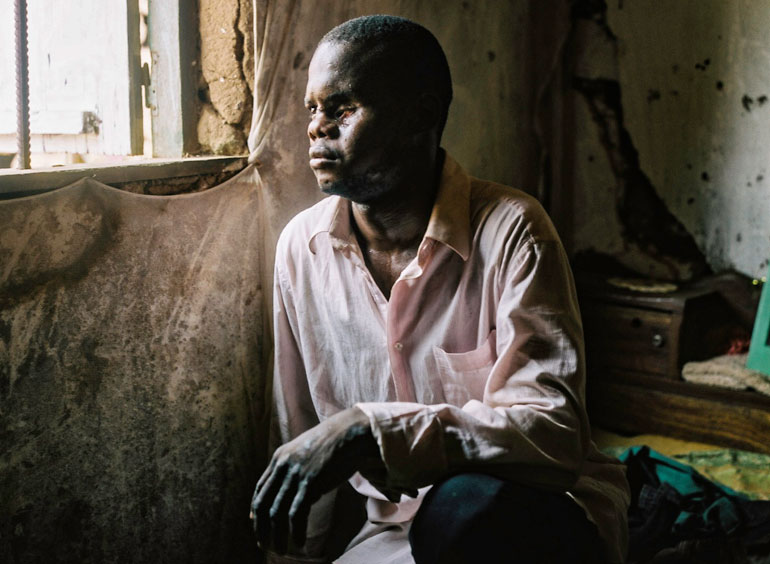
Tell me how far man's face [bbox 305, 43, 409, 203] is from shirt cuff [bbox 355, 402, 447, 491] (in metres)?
0.53

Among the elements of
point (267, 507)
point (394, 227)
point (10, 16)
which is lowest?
point (267, 507)

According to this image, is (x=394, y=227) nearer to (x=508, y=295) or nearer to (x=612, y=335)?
(x=508, y=295)

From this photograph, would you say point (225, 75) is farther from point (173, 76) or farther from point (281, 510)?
point (281, 510)

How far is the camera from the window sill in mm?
1644

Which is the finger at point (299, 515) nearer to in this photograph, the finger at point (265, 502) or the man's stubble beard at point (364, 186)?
the finger at point (265, 502)

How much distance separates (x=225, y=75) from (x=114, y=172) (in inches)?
19.7

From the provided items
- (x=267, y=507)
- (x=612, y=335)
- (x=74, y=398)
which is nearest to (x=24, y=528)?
(x=74, y=398)

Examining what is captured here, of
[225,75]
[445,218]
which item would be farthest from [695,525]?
[225,75]

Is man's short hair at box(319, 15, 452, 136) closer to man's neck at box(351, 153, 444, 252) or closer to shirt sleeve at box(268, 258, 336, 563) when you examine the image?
man's neck at box(351, 153, 444, 252)

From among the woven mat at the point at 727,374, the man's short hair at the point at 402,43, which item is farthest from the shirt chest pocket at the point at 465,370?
the woven mat at the point at 727,374

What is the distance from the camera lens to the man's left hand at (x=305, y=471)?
1354 millimetres

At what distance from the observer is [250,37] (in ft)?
7.16

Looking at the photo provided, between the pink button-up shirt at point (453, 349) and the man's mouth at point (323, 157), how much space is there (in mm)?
167

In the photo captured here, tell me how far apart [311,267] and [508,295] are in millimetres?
501
